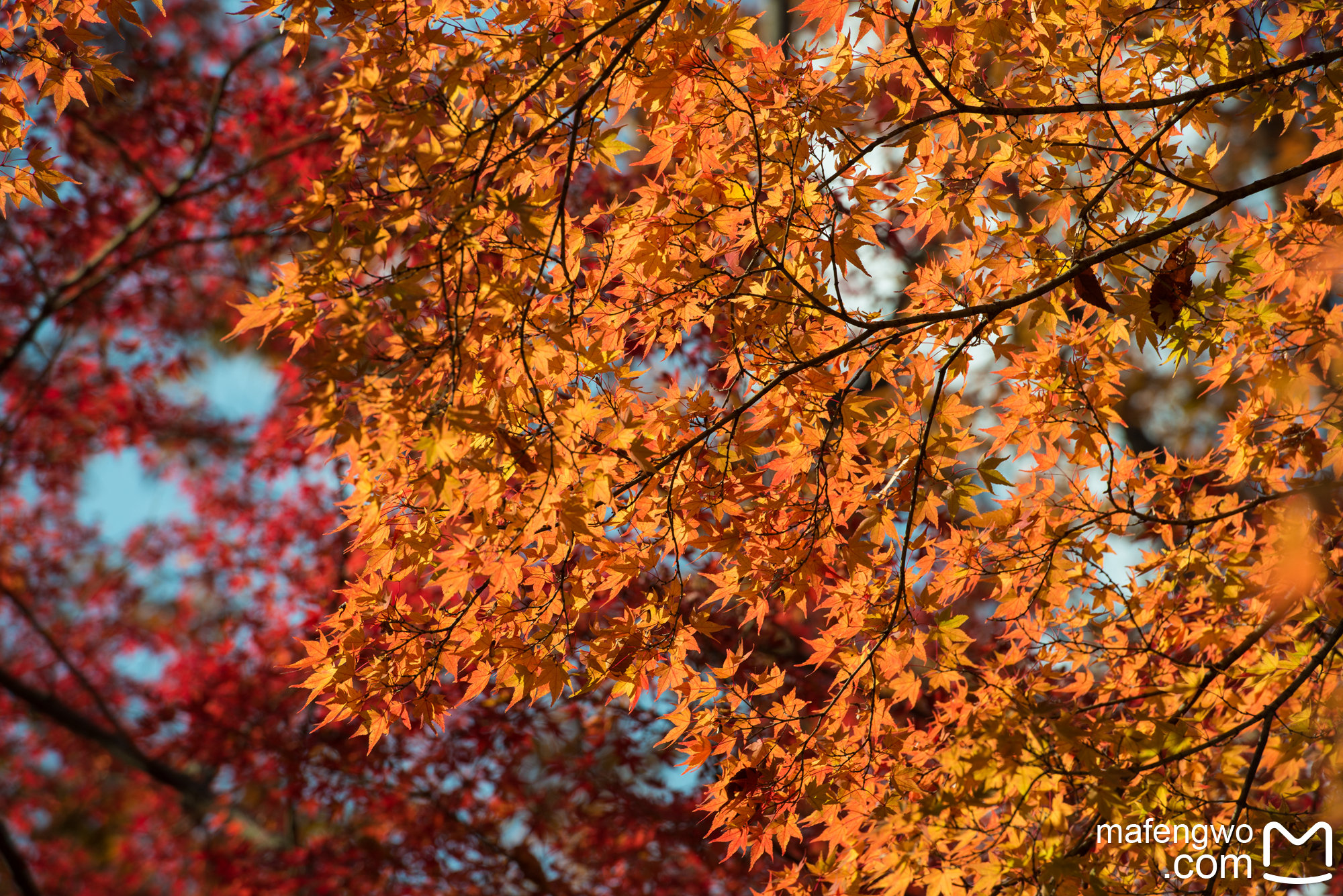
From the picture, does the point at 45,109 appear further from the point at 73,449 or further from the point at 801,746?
the point at 801,746

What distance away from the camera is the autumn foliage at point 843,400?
195 cm

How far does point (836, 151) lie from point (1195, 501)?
179 centimetres

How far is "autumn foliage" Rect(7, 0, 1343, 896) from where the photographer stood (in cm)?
195

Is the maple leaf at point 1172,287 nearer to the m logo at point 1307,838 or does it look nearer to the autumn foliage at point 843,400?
the autumn foliage at point 843,400

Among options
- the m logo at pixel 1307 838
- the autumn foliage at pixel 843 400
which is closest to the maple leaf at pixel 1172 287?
the autumn foliage at pixel 843 400

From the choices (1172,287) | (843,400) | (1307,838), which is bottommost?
(1307,838)

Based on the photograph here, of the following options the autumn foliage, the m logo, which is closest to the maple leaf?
the autumn foliage

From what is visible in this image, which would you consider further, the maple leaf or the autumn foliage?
the maple leaf

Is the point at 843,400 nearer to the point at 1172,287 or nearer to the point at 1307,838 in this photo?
the point at 1172,287

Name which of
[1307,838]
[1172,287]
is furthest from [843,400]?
[1307,838]

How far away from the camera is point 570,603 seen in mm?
2176

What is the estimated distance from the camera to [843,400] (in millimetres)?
2275

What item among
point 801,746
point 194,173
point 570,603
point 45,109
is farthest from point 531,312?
point 45,109

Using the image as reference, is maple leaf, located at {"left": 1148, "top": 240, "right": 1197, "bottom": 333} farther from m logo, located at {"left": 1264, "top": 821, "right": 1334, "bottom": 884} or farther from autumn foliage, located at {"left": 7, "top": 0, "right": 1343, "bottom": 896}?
m logo, located at {"left": 1264, "top": 821, "right": 1334, "bottom": 884}
